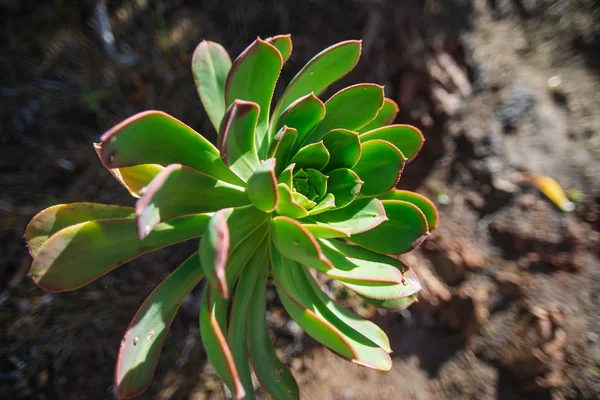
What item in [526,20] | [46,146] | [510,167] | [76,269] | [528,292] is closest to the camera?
[76,269]

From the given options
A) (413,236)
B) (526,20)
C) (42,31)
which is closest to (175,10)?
(42,31)

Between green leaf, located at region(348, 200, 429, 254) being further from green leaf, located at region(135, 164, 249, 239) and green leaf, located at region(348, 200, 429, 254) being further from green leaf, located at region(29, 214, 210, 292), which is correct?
green leaf, located at region(29, 214, 210, 292)

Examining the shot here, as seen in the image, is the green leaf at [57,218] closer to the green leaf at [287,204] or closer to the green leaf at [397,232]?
the green leaf at [287,204]

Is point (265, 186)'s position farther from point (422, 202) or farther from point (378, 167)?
point (422, 202)

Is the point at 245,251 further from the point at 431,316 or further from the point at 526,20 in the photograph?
the point at 526,20

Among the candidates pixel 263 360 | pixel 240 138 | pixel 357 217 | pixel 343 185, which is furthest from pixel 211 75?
pixel 263 360

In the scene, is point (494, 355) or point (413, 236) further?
point (494, 355)
